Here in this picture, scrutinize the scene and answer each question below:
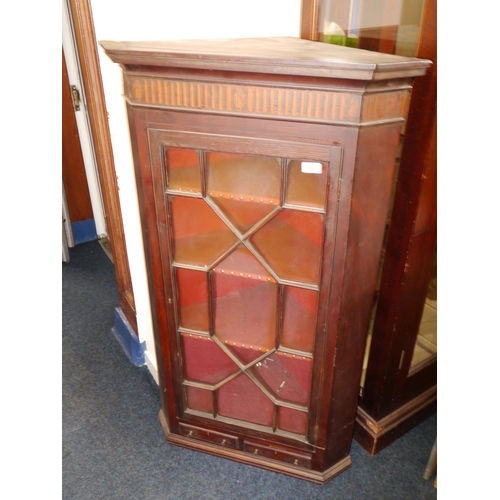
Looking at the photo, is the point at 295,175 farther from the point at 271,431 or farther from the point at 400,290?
the point at 271,431

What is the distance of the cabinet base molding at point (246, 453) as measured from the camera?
1559 millimetres

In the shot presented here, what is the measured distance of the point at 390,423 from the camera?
168 centimetres

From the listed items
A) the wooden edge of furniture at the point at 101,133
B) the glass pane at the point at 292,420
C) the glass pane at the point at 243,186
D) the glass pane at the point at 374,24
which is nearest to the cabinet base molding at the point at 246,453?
the glass pane at the point at 292,420

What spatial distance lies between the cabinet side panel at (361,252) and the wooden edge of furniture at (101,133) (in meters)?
1.04

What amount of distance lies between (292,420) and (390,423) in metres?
0.44

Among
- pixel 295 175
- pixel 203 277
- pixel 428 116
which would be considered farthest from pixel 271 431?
pixel 428 116

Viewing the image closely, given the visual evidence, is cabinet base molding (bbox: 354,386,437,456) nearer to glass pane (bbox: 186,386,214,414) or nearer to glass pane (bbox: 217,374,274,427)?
glass pane (bbox: 217,374,274,427)

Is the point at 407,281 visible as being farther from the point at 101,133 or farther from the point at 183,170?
the point at 101,133

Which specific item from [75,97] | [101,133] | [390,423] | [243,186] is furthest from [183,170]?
[75,97]

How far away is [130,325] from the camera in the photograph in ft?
7.03

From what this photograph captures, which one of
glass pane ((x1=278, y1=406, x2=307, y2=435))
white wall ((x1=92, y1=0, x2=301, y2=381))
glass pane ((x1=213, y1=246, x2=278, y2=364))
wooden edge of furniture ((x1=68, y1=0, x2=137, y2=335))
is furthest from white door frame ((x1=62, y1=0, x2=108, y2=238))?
glass pane ((x1=278, y1=406, x2=307, y2=435))

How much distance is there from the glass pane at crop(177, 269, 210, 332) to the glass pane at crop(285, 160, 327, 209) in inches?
14.5

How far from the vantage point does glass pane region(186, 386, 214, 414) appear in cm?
154
